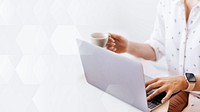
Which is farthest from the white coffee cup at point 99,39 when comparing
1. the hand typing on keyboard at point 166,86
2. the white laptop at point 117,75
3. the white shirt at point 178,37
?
the white shirt at point 178,37

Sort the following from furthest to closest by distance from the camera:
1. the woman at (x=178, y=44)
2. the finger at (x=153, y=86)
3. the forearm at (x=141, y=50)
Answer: the forearm at (x=141, y=50) → the woman at (x=178, y=44) → the finger at (x=153, y=86)

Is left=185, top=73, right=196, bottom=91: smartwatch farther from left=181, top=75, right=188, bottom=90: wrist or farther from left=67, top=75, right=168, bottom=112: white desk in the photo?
left=67, top=75, right=168, bottom=112: white desk

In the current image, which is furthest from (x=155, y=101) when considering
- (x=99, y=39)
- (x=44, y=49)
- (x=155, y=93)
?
(x=44, y=49)

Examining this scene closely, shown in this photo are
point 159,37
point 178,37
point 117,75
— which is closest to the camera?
point 117,75

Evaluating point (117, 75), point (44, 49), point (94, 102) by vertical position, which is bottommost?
point (44, 49)

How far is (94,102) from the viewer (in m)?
0.93

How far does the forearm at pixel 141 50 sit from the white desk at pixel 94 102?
1.17ft

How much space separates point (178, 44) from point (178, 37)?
0.03 meters

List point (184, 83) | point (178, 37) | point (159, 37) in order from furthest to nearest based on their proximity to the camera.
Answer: point (159, 37) < point (178, 37) < point (184, 83)

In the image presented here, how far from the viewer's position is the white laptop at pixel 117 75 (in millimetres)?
827

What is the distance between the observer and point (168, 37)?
Result: 125 cm

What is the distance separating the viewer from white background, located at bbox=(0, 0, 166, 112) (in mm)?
969

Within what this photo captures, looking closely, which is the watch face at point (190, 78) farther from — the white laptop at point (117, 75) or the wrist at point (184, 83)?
the white laptop at point (117, 75)

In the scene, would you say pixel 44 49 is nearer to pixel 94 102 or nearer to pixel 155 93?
pixel 94 102
